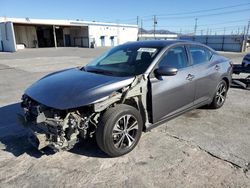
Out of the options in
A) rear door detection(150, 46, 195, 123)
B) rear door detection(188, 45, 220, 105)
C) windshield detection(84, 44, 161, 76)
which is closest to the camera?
rear door detection(150, 46, 195, 123)

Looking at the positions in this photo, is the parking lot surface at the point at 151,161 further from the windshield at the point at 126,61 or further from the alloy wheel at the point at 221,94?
the windshield at the point at 126,61

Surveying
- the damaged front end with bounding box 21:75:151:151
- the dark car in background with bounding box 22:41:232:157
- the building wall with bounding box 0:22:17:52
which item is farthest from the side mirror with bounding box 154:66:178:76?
the building wall with bounding box 0:22:17:52

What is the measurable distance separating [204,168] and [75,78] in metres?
2.29

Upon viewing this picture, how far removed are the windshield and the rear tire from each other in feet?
6.66

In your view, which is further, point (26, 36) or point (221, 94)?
point (26, 36)

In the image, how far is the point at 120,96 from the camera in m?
3.14

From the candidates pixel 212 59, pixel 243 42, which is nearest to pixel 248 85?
pixel 212 59

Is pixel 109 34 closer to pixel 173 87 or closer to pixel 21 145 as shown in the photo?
pixel 173 87

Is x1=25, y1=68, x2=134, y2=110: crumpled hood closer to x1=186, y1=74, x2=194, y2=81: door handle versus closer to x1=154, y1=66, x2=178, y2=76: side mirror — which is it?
x1=154, y1=66, x2=178, y2=76: side mirror

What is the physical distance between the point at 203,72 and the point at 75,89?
2.57 meters

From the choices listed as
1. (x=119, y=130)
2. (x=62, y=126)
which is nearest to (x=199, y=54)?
(x=119, y=130)

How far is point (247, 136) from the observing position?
3752mm

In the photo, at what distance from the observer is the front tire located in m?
2.93

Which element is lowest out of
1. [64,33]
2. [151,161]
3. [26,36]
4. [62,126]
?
[151,161]
